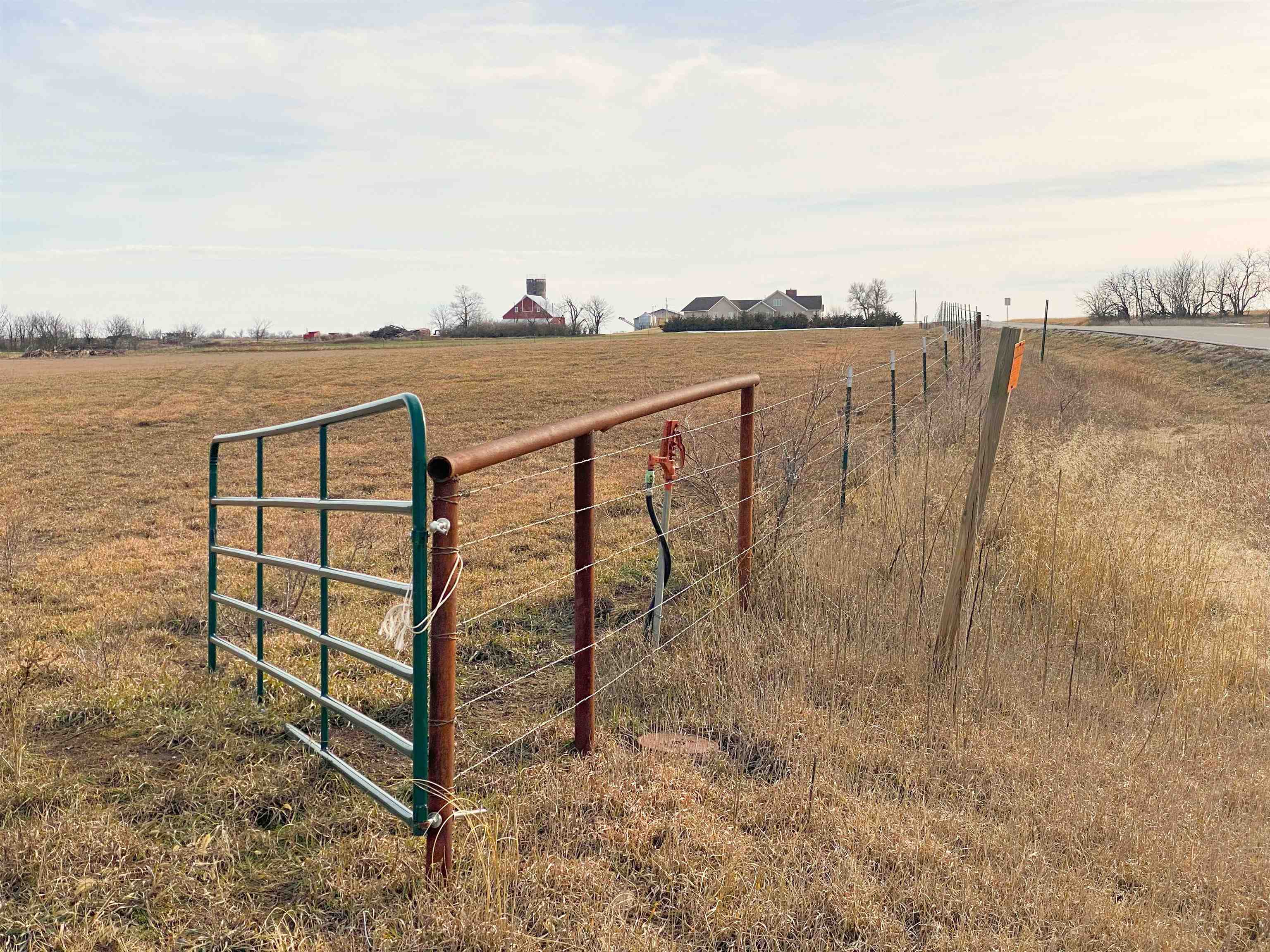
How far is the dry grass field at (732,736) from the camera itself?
2816mm

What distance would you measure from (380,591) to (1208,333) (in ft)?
119

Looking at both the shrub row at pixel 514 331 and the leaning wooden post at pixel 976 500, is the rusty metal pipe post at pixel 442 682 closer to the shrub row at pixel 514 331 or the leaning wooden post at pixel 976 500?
the leaning wooden post at pixel 976 500

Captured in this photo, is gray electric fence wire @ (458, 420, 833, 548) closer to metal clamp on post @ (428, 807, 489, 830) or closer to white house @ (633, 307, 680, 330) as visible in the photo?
metal clamp on post @ (428, 807, 489, 830)

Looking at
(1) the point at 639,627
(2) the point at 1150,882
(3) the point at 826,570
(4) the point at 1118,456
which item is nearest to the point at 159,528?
(1) the point at 639,627

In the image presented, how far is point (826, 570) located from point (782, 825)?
2567 mm

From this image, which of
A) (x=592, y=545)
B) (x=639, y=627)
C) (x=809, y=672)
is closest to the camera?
(x=592, y=545)

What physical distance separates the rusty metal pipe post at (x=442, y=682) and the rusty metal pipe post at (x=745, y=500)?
2.87 meters

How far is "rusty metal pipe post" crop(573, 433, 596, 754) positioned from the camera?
12.0ft

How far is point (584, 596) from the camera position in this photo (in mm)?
3678

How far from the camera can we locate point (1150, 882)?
121 inches

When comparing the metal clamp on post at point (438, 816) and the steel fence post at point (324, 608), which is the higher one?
the steel fence post at point (324, 608)

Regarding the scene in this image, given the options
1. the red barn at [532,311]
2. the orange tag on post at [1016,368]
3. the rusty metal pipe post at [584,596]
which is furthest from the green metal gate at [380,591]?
the red barn at [532,311]

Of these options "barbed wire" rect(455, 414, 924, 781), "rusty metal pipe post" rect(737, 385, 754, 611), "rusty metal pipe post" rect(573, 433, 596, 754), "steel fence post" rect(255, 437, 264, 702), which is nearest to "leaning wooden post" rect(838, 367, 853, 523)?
"barbed wire" rect(455, 414, 924, 781)

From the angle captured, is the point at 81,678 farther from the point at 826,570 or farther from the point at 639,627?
the point at 826,570
